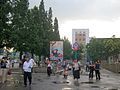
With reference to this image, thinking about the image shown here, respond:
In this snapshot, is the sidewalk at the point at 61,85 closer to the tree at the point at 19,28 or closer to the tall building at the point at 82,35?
the tree at the point at 19,28

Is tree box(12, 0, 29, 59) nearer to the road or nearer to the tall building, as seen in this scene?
the road

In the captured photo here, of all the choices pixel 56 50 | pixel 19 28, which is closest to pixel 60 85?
pixel 56 50

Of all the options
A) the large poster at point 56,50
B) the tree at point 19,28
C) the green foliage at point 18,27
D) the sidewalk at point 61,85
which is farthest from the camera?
the tree at point 19,28

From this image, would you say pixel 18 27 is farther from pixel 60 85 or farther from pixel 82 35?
pixel 82 35

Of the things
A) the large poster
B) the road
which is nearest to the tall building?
the large poster

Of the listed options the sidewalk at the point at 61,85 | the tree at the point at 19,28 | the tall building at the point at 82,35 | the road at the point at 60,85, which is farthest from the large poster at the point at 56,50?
the tall building at the point at 82,35

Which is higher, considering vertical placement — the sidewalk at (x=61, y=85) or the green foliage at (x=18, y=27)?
the green foliage at (x=18, y=27)

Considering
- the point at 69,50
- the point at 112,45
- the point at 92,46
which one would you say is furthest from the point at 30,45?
the point at 69,50

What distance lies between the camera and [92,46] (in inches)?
3757

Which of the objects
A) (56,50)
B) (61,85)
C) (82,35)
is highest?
(82,35)

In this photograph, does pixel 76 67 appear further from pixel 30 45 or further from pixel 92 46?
pixel 92 46

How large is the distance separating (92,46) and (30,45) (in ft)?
168

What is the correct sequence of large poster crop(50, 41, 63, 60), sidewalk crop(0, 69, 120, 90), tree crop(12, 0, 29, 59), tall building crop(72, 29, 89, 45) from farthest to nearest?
tall building crop(72, 29, 89, 45) → tree crop(12, 0, 29, 59) → large poster crop(50, 41, 63, 60) → sidewalk crop(0, 69, 120, 90)

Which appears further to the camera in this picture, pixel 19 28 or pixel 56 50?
pixel 19 28
